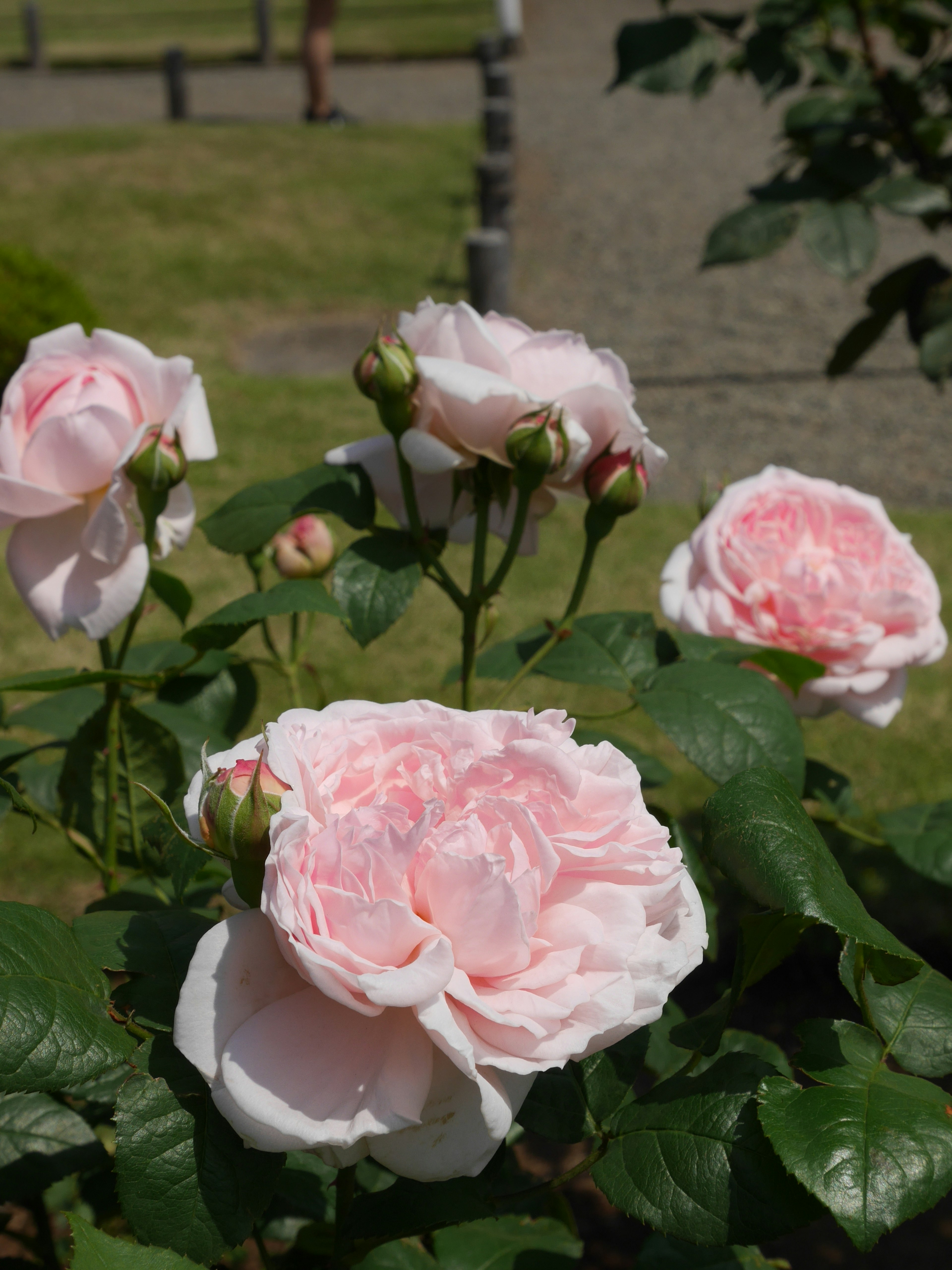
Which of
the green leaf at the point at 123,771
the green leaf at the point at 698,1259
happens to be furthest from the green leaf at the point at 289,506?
the green leaf at the point at 698,1259

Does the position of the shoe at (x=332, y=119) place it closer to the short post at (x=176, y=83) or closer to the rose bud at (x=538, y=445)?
the short post at (x=176, y=83)

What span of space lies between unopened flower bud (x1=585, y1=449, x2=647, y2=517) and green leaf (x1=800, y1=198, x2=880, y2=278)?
752mm

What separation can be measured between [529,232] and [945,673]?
4.80 m

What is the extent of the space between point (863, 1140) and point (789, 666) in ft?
1.20

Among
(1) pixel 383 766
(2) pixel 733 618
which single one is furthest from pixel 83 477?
(2) pixel 733 618

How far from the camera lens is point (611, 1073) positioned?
51 centimetres

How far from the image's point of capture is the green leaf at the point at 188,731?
2.62ft

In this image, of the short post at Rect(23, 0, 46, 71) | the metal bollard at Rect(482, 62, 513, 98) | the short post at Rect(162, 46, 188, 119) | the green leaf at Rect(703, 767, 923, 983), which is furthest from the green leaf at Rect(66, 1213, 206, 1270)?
the short post at Rect(23, 0, 46, 71)

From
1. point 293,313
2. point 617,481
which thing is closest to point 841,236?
point 617,481

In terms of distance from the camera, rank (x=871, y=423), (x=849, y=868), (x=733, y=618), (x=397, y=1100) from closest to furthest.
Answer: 1. (x=397, y=1100)
2. (x=733, y=618)
3. (x=849, y=868)
4. (x=871, y=423)

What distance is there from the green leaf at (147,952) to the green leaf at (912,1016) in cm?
27

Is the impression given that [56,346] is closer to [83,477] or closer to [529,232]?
[83,477]

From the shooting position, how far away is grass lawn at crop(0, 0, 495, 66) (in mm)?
12305

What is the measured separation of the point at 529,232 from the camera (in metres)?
6.88
